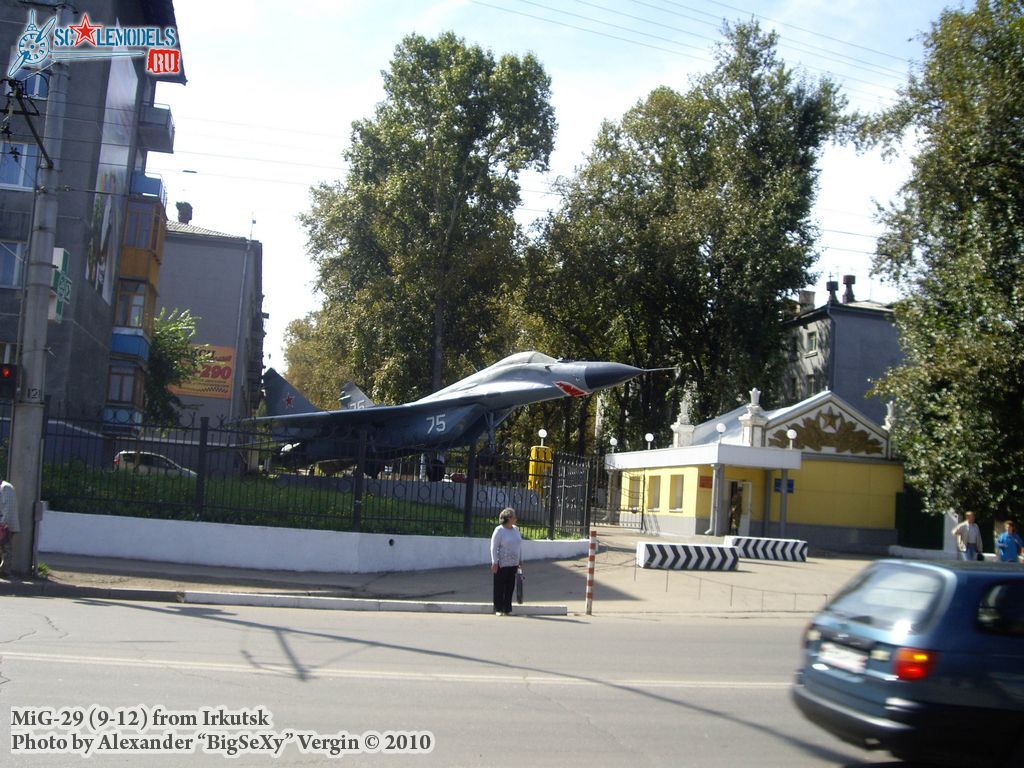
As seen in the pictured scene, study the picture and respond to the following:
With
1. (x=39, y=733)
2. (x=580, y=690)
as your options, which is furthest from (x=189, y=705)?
(x=580, y=690)

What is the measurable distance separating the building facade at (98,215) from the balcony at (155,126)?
0.04 metres

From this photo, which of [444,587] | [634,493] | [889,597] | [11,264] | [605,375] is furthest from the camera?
[634,493]

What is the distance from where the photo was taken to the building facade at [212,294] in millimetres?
52969

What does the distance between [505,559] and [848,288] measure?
140ft

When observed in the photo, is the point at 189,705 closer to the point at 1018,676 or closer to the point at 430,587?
the point at 1018,676

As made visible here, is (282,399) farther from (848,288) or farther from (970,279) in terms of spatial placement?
(848,288)

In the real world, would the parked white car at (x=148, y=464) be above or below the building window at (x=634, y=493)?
above

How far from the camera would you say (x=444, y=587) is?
16.2m

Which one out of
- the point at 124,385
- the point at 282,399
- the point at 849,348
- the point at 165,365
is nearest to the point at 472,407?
the point at 282,399

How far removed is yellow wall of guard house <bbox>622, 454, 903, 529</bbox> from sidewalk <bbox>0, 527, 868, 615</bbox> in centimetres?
1171

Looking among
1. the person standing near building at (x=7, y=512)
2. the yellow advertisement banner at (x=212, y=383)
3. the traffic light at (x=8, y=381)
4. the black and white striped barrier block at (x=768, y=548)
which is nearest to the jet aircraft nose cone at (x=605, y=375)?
the black and white striped barrier block at (x=768, y=548)

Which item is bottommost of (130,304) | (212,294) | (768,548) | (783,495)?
(768,548)

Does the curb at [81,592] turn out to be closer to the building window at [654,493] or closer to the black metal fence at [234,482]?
the black metal fence at [234,482]

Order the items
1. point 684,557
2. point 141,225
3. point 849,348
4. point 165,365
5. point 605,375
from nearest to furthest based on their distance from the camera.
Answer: point 684,557 < point 605,375 < point 141,225 < point 165,365 < point 849,348
